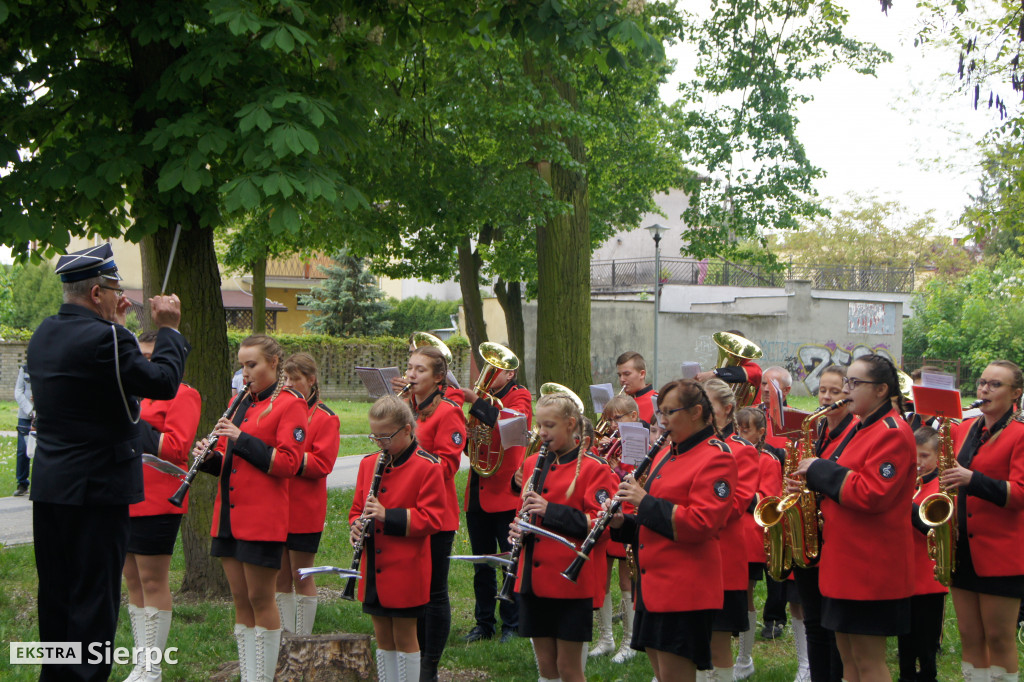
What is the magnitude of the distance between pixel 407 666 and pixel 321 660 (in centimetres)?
63

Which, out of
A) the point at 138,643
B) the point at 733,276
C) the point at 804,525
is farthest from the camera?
the point at 733,276

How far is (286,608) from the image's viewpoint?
6285 mm

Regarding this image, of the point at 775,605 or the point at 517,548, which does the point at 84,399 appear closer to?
the point at 517,548

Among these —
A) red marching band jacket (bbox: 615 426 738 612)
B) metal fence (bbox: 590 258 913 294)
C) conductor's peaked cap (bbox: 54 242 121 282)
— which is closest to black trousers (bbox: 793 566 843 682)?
red marching band jacket (bbox: 615 426 738 612)

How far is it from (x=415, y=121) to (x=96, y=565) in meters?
7.78

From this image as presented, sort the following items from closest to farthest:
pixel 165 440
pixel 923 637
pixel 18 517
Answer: pixel 923 637 < pixel 165 440 < pixel 18 517

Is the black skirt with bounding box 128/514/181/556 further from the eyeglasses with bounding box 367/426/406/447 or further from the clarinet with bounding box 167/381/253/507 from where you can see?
the eyeglasses with bounding box 367/426/406/447

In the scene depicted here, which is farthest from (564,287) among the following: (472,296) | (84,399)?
(84,399)

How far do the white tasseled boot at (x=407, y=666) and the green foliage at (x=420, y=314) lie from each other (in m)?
33.6

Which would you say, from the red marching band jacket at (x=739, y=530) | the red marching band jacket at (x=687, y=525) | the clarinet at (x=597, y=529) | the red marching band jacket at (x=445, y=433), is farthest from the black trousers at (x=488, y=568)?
the red marching band jacket at (x=687, y=525)

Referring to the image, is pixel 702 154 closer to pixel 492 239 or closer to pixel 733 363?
pixel 492 239

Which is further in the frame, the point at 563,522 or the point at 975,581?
the point at 975,581

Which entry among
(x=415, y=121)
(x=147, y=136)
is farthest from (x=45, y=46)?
(x=415, y=121)

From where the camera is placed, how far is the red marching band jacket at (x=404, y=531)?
15.8 feet
